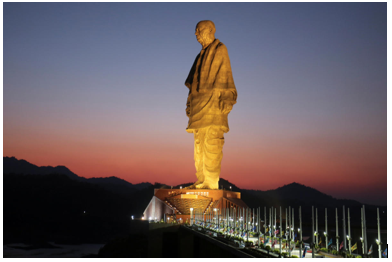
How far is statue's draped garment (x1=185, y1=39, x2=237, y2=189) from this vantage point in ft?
88.0

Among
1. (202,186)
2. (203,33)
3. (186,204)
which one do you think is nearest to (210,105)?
(203,33)

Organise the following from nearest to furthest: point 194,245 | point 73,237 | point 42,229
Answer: point 194,245
point 73,237
point 42,229

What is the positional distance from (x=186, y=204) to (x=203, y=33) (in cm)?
1120

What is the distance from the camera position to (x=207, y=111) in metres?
26.8

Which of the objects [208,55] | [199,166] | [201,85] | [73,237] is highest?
[208,55]

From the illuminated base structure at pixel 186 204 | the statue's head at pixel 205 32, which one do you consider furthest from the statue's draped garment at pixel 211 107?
the illuminated base structure at pixel 186 204

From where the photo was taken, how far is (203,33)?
27984 millimetres

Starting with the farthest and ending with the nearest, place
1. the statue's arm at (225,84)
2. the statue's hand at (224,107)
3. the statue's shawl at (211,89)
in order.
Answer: the statue's shawl at (211,89) → the statue's arm at (225,84) → the statue's hand at (224,107)

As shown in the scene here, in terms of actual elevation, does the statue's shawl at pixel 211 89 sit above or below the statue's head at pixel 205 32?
below

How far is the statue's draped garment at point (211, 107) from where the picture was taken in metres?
26.8

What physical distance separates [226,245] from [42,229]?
149 ft

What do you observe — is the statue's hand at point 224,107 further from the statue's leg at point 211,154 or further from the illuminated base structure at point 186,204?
the illuminated base structure at point 186,204
